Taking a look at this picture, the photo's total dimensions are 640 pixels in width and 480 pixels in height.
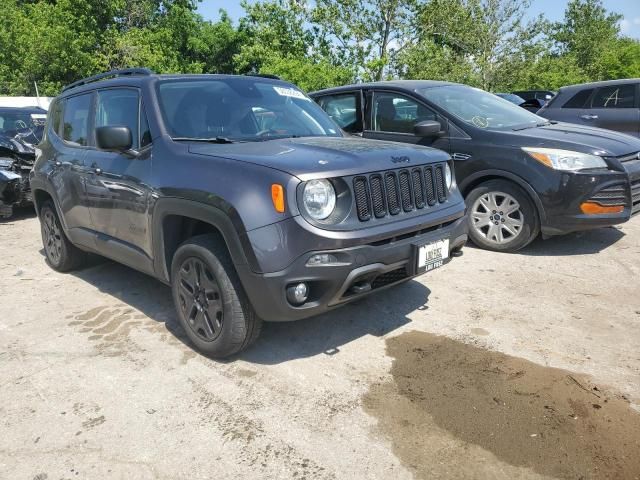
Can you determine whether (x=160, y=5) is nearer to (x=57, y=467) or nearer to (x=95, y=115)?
(x=95, y=115)

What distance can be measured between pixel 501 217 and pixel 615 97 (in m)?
4.90

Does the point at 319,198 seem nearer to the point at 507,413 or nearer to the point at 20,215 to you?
the point at 507,413

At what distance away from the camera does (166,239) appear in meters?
3.42

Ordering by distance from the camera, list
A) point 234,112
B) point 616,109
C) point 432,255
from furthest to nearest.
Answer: point 616,109, point 234,112, point 432,255

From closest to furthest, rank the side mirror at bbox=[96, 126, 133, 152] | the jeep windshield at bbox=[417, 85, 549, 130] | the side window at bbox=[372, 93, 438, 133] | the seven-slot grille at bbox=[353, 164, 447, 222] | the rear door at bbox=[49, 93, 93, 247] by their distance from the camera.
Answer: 1. the seven-slot grille at bbox=[353, 164, 447, 222]
2. the side mirror at bbox=[96, 126, 133, 152]
3. the rear door at bbox=[49, 93, 93, 247]
4. the jeep windshield at bbox=[417, 85, 549, 130]
5. the side window at bbox=[372, 93, 438, 133]

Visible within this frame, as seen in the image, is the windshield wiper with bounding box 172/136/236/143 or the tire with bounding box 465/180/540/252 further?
the tire with bounding box 465/180/540/252

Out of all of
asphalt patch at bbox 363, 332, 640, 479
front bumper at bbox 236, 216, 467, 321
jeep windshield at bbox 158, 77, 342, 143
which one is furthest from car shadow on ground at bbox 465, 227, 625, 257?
front bumper at bbox 236, 216, 467, 321

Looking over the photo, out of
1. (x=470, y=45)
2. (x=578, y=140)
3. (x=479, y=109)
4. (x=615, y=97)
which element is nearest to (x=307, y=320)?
(x=578, y=140)

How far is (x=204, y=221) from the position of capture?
3090 mm

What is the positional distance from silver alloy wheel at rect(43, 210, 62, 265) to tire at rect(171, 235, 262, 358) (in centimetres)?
225

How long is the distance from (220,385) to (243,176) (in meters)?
1.20

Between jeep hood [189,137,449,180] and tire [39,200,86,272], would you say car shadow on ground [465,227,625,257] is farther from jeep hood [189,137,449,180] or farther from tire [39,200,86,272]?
tire [39,200,86,272]

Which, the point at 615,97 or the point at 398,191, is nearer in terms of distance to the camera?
the point at 398,191

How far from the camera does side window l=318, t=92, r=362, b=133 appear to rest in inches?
247
